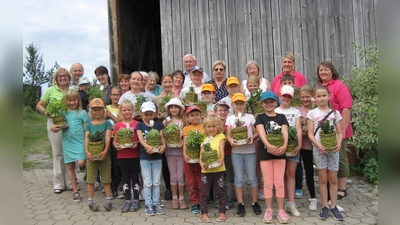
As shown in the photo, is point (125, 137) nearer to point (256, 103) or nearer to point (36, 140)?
point (256, 103)

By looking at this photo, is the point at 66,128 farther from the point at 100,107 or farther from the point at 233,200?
the point at 233,200

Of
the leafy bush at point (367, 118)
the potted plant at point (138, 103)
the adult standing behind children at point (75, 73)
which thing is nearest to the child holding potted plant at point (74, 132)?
the adult standing behind children at point (75, 73)

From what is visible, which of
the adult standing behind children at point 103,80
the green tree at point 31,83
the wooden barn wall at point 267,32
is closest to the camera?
the green tree at point 31,83

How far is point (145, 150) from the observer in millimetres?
5199

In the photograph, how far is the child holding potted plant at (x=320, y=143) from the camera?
4.79m

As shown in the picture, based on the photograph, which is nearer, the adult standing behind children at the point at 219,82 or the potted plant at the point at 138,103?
the potted plant at the point at 138,103

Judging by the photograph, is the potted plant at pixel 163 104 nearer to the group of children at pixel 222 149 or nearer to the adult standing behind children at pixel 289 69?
the group of children at pixel 222 149

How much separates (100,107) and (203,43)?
14.3 ft

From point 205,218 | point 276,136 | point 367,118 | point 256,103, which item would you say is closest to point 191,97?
point 256,103

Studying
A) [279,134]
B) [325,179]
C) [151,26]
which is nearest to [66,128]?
[279,134]

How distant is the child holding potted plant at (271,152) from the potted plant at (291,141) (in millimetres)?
71

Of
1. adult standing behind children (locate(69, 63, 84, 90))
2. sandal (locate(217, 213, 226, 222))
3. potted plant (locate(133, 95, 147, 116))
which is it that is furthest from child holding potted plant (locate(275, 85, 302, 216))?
adult standing behind children (locate(69, 63, 84, 90))

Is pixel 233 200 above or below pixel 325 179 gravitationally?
below
